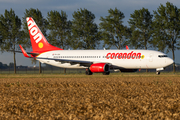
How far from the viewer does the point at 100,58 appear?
37656 mm

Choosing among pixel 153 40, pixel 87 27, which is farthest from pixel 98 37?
pixel 153 40

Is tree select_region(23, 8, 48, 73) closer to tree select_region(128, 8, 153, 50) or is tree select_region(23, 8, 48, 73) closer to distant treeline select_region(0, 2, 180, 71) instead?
distant treeline select_region(0, 2, 180, 71)

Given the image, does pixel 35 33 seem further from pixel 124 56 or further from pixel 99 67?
pixel 124 56

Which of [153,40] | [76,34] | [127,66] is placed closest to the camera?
[127,66]

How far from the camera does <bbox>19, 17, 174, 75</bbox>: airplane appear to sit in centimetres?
3456

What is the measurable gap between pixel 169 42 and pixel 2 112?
47.3 meters

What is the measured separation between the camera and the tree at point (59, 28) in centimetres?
5853

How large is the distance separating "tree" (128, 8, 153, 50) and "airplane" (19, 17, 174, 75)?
1636 cm

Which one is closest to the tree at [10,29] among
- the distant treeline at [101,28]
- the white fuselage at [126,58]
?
the distant treeline at [101,28]

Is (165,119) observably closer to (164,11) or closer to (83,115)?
(83,115)

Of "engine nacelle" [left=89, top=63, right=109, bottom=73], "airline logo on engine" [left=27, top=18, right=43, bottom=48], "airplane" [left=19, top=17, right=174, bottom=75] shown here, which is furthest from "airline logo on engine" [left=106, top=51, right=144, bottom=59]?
"airline logo on engine" [left=27, top=18, right=43, bottom=48]

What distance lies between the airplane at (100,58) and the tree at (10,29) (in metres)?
15.9

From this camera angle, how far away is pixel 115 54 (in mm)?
36375

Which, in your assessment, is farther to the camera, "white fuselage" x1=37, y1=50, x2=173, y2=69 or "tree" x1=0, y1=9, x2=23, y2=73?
"tree" x1=0, y1=9, x2=23, y2=73
